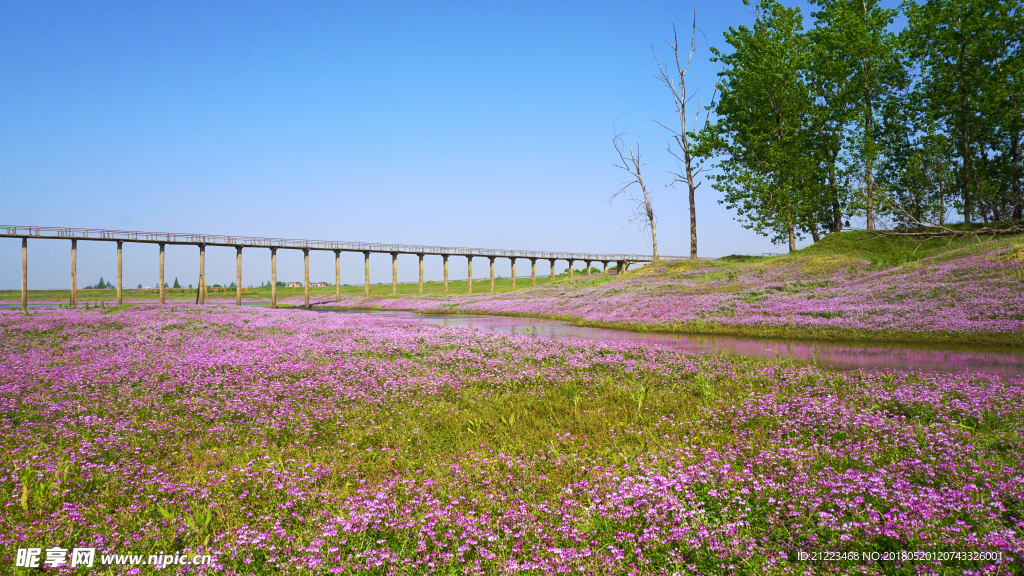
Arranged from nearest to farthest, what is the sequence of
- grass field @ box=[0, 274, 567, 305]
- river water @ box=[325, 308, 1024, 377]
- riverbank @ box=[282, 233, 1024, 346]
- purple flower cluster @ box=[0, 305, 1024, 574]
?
purple flower cluster @ box=[0, 305, 1024, 574], river water @ box=[325, 308, 1024, 377], riverbank @ box=[282, 233, 1024, 346], grass field @ box=[0, 274, 567, 305]

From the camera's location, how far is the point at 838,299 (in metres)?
21.0

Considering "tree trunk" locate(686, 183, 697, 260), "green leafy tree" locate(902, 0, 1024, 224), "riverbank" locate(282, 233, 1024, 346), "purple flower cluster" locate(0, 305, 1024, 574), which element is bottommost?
"purple flower cluster" locate(0, 305, 1024, 574)

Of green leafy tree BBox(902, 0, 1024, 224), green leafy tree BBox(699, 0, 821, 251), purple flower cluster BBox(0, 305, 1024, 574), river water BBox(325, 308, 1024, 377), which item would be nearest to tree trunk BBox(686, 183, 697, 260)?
green leafy tree BBox(699, 0, 821, 251)

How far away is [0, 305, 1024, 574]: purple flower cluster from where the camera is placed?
12.5 ft

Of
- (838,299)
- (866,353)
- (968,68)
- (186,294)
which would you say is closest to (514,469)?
(866,353)

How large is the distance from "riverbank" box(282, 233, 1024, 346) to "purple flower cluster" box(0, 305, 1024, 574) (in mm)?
3791

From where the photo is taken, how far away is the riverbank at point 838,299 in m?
16.0

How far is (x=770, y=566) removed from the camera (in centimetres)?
347

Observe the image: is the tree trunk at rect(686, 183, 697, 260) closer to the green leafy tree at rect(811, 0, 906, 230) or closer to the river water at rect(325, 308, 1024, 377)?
the green leafy tree at rect(811, 0, 906, 230)

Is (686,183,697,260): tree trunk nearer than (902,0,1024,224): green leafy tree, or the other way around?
(902,0,1024,224): green leafy tree

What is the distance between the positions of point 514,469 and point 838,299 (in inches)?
829

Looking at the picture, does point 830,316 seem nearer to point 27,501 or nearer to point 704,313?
point 704,313

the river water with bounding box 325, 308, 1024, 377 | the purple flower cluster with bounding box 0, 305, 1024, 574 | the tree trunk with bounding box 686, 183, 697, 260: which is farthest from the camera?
the tree trunk with bounding box 686, 183, 697, 260

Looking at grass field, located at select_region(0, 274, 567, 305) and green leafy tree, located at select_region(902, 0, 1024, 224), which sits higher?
green leafy tree, located at select_region(902, 0, 1024, 224)
